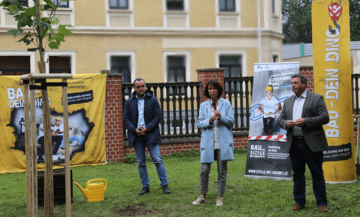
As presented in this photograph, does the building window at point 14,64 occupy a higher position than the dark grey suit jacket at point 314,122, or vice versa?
the building window at point 14,64

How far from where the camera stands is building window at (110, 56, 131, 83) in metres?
20.9

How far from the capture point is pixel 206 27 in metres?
21.8

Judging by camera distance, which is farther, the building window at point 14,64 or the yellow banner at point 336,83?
the building window at point 14,64

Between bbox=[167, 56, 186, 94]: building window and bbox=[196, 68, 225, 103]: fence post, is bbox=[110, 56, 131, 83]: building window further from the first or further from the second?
bbox=[196, 68, 225, 103]: fence post

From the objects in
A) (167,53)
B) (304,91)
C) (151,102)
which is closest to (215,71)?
(151,102)

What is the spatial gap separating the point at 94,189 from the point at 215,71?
5.71 meters

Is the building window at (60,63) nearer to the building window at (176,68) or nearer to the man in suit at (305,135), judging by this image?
the building window at (176,68)

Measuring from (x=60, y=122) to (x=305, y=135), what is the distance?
20.5 ft

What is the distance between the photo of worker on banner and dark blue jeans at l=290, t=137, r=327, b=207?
2257 millimetres

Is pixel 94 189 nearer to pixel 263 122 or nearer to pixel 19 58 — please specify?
pixel 263 122

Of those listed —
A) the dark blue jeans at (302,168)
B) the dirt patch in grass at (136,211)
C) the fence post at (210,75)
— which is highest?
the fence post at (210,75)

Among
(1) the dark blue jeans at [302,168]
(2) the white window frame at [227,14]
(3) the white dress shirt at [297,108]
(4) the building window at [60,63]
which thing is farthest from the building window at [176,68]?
(1) the dark blue jeans at [302,168]

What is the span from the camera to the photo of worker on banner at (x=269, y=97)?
7.87m

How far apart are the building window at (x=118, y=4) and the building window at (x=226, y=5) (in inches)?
203
